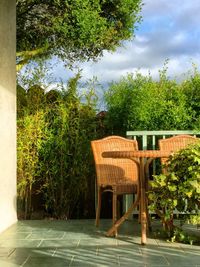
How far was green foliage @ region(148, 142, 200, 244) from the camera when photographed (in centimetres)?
442

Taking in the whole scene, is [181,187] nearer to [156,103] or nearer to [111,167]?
[111,167]

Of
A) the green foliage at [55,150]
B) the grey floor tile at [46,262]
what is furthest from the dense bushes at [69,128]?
the grey floor tile at [46,262]

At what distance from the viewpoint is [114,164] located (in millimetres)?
5684

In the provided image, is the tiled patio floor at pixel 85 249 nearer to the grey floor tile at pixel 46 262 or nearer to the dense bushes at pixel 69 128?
the grey floor tile at pixel 46 262

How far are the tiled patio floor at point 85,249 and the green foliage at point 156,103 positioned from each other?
1.50 metres

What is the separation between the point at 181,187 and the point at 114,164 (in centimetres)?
136

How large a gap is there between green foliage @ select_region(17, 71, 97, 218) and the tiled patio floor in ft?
4.57

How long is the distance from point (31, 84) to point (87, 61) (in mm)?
1839

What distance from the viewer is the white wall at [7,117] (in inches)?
218

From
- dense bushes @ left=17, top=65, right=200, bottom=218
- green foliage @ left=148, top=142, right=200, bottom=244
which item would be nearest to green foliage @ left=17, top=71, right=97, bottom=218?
dense bushes @ left=17, top=65, right=200, bottom=218

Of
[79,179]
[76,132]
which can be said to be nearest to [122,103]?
[76,132]

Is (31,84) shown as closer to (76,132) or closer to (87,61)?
(76,132)

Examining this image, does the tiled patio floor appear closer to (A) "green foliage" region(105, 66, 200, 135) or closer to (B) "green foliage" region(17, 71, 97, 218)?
(B) "green foliage" region(17, 71, 97, 218)

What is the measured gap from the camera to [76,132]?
6.98 meters
